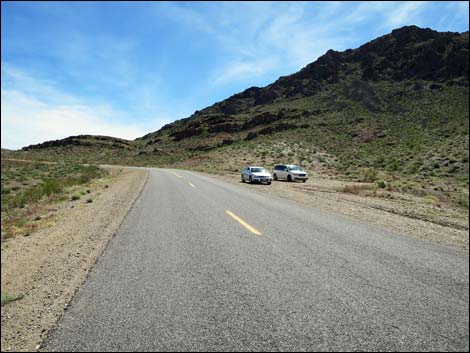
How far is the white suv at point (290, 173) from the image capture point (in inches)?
1096

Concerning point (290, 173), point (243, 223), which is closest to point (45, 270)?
point (243, 223)

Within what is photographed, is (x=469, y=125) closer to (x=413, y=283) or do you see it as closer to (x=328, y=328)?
(x=413, y=283)

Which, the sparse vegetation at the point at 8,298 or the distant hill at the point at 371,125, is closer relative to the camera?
the sparse vegetation at the point at 8,298

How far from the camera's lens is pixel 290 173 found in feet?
92.8

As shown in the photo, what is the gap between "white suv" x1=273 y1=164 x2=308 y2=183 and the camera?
Result: 91.3ft

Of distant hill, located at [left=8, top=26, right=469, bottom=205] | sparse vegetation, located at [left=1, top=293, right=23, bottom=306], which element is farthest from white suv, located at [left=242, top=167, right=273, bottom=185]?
sparse vegetation, located at [left=1, top=293, right=23, bottom=306]

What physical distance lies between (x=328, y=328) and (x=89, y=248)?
5.00m

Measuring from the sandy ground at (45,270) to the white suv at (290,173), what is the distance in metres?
20.2

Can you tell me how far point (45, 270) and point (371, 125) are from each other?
24278 mm

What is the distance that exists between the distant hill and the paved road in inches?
192

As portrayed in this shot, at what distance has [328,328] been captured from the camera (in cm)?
316

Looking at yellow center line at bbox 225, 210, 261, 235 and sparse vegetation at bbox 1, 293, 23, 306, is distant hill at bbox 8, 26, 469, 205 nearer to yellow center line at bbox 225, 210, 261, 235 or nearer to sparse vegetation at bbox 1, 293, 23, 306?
yellow center line at bbox 225, 210, 261, 235

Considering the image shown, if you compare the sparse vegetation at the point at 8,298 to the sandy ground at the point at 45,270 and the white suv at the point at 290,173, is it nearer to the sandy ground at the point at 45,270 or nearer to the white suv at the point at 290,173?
the sandy ground at the point at 45,270

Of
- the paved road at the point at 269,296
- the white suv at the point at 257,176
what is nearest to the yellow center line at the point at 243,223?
the paved road at the point at 269,296
